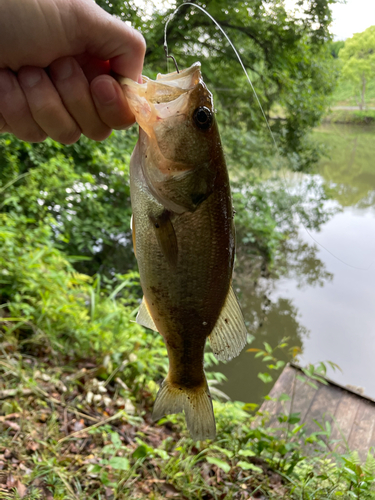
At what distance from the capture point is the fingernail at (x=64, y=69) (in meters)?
1.15

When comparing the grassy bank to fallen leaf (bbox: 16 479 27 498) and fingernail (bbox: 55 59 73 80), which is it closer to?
fallen leaf (bbox: 16 479 27 498)

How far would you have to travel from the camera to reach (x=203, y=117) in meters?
1.00

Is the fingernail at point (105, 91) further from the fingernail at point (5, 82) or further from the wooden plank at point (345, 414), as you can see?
the wooden plank at point (345, 414)

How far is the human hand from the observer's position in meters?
1.05

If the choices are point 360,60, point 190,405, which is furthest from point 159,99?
point 360,60

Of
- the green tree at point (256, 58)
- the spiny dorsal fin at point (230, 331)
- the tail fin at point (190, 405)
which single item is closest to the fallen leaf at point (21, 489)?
the tail fin at point (190, 405)

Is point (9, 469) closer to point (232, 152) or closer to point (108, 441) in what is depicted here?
point (108, 441)

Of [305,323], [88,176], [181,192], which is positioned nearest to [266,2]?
[88,176]

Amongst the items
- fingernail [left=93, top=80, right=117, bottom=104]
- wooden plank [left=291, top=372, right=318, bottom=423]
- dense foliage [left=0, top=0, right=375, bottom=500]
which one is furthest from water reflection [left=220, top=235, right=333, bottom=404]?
fingernail [left=93, top=80, right=117, bottom=104]

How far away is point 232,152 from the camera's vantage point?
21.7 ft

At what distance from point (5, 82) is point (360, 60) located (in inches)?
395

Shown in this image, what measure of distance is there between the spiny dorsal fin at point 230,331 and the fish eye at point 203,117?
525 millimetres

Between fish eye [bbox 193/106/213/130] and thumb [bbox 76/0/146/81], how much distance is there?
387 millimetres

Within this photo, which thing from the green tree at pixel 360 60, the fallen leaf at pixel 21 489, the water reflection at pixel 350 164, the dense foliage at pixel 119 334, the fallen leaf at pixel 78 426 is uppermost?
the green tree at pixel 360 60
